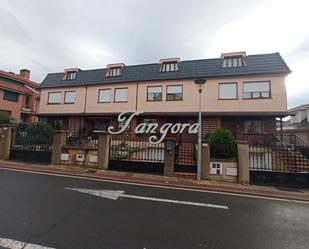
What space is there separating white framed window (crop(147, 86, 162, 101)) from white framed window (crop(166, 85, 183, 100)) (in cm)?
83

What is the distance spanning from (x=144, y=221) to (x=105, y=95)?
1849cm

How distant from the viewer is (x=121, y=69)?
22.2 meters

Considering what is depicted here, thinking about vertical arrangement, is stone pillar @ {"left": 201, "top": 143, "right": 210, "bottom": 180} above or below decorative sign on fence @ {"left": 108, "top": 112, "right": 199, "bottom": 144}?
below

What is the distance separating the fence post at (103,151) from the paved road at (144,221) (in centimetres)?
372

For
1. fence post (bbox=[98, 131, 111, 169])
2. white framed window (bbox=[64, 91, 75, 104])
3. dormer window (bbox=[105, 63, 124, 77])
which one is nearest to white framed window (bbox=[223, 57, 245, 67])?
dormer window (bbox=[105, 63, 124, 77])

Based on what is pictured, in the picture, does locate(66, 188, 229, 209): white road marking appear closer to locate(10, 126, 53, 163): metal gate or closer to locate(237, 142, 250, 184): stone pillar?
locate(237, 142, 250, 184): stone pillar

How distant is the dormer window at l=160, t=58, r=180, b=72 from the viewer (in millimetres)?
20297

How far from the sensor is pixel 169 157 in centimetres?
941

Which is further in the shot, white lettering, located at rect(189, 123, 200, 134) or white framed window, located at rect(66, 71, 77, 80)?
white framed window, located at rect(66, 71, 77, 80)

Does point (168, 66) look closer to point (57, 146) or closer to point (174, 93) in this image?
point (174, 93)

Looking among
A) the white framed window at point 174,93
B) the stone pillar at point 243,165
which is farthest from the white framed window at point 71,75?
the stone pillar at point 243,165

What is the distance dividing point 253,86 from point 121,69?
14.0m

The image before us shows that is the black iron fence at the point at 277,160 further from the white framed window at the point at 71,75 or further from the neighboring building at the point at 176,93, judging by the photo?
the white framed window at the point at 71,75

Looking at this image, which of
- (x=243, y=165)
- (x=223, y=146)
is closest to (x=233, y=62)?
(x=223, y=146)
